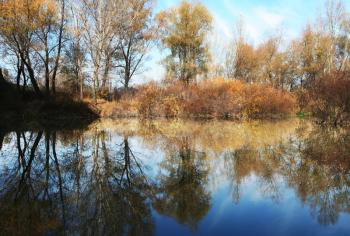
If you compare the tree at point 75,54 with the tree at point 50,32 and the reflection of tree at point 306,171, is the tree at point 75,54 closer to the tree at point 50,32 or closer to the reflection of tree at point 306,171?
the tree at point 50,32

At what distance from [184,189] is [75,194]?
1.91 metres

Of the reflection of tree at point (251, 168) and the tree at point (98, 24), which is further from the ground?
the tree at point (98, 24)

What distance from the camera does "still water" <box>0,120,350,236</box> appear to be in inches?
179

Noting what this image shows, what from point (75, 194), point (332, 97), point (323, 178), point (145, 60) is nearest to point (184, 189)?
point (75, 194)

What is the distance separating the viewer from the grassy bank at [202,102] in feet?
87.6

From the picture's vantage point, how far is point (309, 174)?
7148mm

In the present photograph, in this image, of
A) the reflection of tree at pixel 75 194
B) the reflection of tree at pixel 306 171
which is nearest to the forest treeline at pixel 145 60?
the reflection of tree at pixel 306 171

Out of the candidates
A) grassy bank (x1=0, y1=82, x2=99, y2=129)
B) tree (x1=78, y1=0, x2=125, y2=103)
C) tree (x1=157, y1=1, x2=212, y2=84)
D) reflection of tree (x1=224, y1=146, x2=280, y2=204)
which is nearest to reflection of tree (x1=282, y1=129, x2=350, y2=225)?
reflection of tree (x1=224, y1=146, x2=280, y2=204)

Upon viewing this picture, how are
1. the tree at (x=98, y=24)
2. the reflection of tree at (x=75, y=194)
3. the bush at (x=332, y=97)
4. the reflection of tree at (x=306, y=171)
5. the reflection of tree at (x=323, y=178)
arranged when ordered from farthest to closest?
the tree at (x=98, y=24)
the bush at (x=332, y=97)
the reflection of tree at (x=306, y=171)
the reflection of tree at (x=323, y=178)
the reflection of tree at (x=75, y=194)

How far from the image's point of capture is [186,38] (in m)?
36.2

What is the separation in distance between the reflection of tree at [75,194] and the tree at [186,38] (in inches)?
1080

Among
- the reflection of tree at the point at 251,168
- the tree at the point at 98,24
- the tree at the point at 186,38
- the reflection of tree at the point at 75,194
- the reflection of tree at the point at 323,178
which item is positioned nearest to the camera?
the reflection of tree at the point at 75,194

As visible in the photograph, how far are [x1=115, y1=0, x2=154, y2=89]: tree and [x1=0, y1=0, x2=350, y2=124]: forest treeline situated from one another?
9cm

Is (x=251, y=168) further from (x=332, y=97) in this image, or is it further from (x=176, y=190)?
(x=332, y=97)
